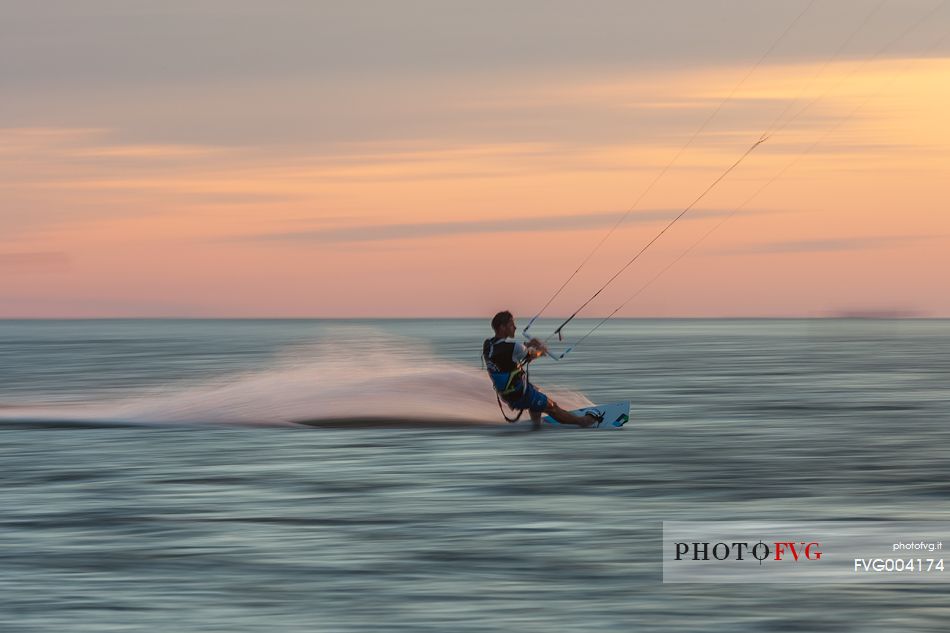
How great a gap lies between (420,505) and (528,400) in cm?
749

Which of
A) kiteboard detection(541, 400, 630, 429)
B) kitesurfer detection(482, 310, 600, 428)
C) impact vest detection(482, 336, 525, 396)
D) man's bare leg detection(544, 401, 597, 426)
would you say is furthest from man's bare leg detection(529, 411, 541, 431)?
impact vest detection(482, 336, 525, 396)

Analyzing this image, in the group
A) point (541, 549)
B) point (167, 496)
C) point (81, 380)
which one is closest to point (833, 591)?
point (541, 549)

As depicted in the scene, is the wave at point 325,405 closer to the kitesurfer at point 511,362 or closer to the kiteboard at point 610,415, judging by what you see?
the kiteboard at point 610,415

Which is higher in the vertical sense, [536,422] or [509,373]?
[536,422]

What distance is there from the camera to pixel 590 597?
11.2 m

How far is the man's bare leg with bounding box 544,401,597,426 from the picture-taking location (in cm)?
2341

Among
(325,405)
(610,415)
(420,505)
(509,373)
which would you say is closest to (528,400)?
(509,373)

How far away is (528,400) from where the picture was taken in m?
22.9

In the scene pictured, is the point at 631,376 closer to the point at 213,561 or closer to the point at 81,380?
the point at 81,380

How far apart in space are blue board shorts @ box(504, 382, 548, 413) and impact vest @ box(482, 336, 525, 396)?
184 millimetres

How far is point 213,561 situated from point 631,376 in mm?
35926

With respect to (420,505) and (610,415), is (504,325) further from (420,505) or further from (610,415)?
(420,505)

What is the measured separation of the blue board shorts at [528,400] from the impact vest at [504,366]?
18 cm

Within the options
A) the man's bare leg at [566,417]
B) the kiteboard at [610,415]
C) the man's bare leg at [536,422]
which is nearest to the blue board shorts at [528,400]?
the man's bare leg at [566,417]
